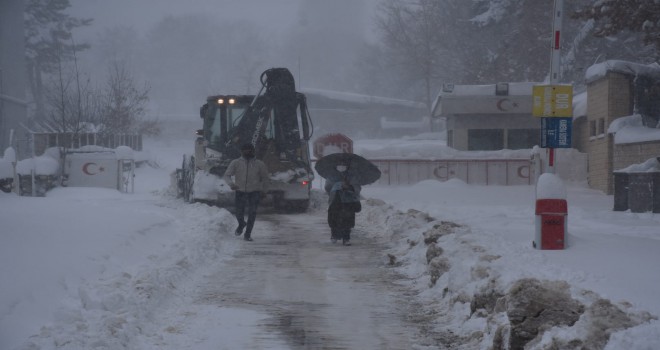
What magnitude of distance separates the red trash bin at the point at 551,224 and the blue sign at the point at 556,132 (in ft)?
2.72

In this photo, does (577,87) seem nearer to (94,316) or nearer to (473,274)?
(473,274)

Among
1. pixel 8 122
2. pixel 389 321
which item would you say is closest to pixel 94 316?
pixel 389 321

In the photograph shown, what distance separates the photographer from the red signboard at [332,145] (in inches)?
1062

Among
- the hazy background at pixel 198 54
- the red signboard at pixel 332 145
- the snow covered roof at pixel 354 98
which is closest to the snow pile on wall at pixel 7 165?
the red signboard at pixel 332 145

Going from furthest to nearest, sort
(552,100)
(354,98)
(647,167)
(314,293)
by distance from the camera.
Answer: (354,98) < (647,167) < (552,100) < (314,293)

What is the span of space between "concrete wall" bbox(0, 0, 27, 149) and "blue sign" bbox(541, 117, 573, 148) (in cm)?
2854

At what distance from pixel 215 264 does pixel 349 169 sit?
4.16 metres

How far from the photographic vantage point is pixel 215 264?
39.7 feet

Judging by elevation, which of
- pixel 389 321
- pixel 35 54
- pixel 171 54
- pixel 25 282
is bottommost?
pixel 389 321

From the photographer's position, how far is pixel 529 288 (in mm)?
6871

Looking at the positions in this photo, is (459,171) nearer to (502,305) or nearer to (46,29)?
(502,305)

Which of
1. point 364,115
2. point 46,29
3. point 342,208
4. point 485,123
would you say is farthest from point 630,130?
point 364,115

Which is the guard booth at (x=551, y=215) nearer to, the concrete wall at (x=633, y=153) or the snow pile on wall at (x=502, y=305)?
the snow pile on wall at (x=502, y=305)

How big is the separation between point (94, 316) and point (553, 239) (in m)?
6.15
